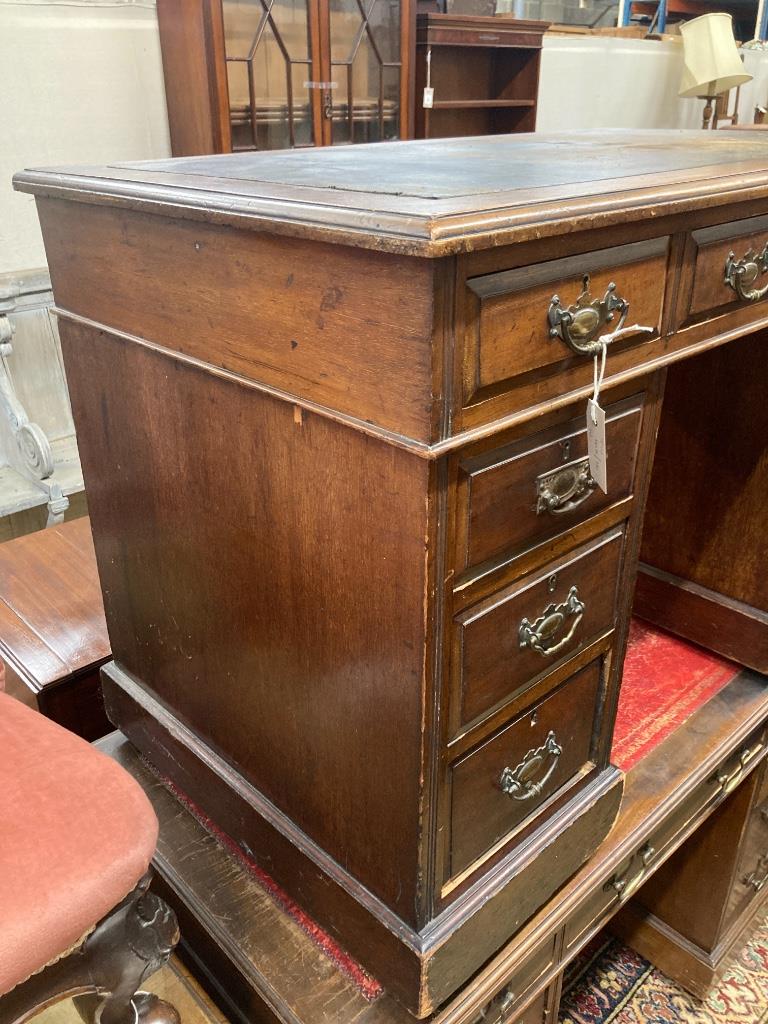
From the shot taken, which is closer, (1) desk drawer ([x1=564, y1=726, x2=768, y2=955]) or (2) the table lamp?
(1) desk drawer ([x1=564, y1=726, x2=768, y2=955])

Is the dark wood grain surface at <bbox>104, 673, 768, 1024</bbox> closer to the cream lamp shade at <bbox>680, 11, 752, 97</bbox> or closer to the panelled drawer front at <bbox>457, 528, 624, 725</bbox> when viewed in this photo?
the panelled drawer front at <bbox>457, 528, 624, 725</bbox>

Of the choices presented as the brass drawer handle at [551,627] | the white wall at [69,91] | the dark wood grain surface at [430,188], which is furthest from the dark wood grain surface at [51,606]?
the white wall at [69,91]

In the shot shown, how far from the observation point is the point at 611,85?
4844 mm

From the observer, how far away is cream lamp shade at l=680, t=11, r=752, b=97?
4.55 m

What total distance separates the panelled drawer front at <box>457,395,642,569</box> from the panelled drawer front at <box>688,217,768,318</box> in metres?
0.13

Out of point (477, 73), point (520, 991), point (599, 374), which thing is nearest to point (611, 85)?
point (477, 73)

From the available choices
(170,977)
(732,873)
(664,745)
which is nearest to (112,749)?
(170,977)

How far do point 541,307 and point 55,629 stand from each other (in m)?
1.28

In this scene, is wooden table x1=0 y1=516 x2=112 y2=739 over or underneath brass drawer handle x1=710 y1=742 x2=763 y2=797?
over

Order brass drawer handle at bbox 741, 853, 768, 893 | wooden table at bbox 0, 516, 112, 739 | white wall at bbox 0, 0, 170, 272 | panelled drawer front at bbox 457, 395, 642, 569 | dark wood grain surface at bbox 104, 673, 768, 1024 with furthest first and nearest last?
white wall at bbox 0, 0, 170, 272 → brass drawer handle at bbox 741, 853, 768, 893 → wooden table at bbox 0, 516, 112, 739 → dark wood grain surface at bbox 104, 673, 768, 1024 → panelled drawer front at bbox 457, 395, 642, 569

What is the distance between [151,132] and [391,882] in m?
2.69

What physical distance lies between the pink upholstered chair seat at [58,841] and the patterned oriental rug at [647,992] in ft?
4.09

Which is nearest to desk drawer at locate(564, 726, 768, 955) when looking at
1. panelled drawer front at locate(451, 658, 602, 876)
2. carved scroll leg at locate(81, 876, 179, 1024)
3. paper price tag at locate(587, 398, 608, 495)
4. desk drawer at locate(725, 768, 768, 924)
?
desk drawer at locate(725, 768, 768, 924)

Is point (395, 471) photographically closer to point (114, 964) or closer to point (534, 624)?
A: point (534, 624)
